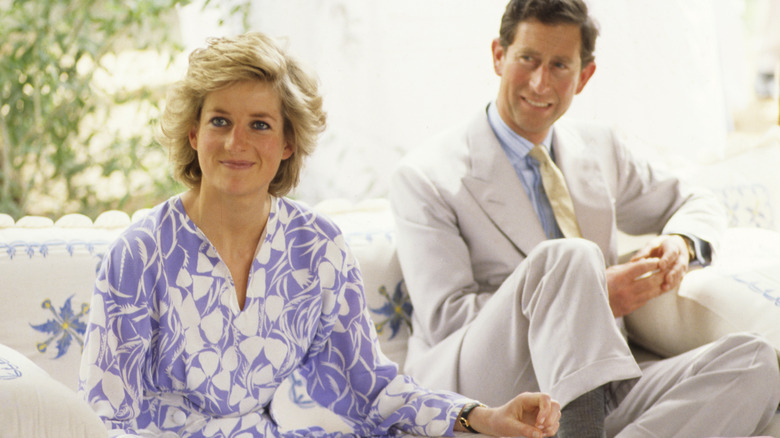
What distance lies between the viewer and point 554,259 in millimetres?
1520

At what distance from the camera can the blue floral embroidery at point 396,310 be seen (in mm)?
1874

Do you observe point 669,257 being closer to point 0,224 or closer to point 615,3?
point 615,3

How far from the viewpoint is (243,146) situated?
4.35ft

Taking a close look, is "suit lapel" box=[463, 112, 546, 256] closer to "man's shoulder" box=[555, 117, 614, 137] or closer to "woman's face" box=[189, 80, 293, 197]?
"man's shoulder" box=[555, 117, 614, 137]

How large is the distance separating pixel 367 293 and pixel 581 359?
54 cm

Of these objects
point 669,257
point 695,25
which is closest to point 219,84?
point 669,257

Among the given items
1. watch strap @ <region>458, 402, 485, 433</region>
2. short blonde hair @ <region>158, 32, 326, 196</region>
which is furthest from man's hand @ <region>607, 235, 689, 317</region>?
short blonde hair @ <region>158, 32, 326, 196</region>

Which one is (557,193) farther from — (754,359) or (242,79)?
(242,79)

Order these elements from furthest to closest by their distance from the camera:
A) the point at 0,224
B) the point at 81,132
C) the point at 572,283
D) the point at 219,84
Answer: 1. the point at 81,132
2. the point at 0,224
3. the point at 572,283
4. the point at 219,84

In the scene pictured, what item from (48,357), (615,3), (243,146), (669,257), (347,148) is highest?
(615,3)

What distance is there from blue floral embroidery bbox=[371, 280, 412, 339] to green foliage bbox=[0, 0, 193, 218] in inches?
44.7

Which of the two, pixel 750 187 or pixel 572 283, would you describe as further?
pixel 750 187

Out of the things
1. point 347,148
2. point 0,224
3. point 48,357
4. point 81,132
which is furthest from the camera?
point 81,132

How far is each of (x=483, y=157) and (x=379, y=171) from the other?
609 millimetres
